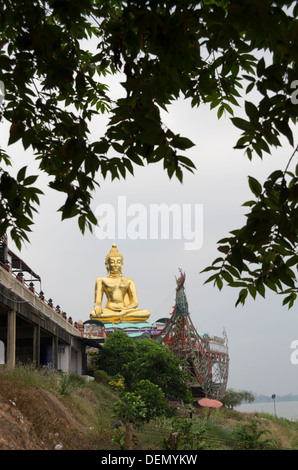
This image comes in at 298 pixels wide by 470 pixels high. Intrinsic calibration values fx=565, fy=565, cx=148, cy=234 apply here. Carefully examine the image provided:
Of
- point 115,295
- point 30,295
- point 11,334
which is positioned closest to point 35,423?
point 11,334

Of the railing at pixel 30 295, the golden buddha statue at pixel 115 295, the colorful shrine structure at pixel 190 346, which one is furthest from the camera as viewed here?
the golden buddha statue at pixel 115 295

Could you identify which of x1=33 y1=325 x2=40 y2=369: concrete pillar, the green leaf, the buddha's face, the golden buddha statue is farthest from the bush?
the green leaf

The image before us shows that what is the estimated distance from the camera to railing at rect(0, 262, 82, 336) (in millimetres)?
20641

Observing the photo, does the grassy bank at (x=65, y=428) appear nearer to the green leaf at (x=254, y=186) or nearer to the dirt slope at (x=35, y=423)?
the dirt slope at (x=35, y=423)

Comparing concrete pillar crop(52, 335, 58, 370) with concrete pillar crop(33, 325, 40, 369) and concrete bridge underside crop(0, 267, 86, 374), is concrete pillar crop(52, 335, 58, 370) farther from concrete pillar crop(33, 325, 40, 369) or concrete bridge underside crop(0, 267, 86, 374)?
concrete pillar crop(33, 325, 40, 369)

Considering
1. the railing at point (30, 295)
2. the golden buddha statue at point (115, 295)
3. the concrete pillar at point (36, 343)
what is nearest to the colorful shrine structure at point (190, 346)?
the golden buddha statue at point (115, 295)

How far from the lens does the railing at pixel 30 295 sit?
67.7ft

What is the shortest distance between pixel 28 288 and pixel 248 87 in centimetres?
2138

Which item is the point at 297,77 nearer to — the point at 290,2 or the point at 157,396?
the point at 290,2

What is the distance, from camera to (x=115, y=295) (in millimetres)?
48500

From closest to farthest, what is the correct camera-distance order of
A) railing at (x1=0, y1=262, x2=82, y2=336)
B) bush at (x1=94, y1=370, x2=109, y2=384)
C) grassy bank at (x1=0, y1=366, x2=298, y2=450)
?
1. grassy bank at (x1=0, y1=366, x2=298, y2=450)
2. railing at (x1=0, y1=262, x2=82, y2=336)
3. bush at (x1=94, y1=370, x2=109, y2=384)

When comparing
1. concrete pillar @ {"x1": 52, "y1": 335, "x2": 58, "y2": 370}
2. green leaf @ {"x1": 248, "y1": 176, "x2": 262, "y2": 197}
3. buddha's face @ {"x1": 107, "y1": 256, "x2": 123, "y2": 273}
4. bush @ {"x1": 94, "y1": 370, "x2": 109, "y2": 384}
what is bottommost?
bush @ {"x1": 94, "y1": 370, "x2": 109, "y2": 384}

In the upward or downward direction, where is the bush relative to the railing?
downward

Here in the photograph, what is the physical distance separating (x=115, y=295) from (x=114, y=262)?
288cm
